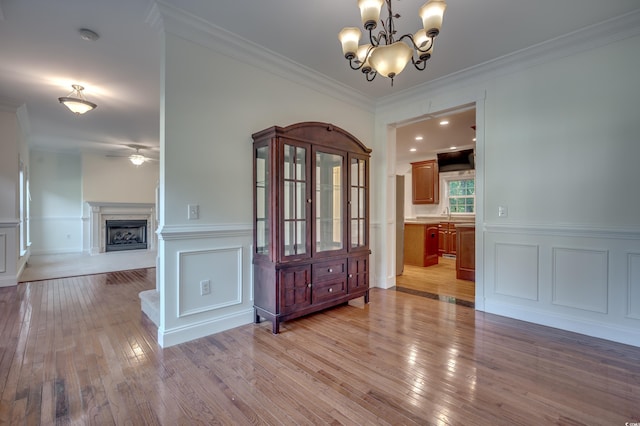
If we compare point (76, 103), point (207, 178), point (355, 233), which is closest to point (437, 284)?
point (355, 233)

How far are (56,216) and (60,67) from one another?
6.19 m

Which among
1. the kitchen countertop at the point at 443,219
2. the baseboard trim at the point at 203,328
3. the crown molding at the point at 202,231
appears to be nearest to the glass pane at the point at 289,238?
the crown molding at the point at 202,231

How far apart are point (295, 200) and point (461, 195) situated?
6.16 meters

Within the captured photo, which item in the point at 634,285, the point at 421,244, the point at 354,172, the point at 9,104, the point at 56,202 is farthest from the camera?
the point at 56,202

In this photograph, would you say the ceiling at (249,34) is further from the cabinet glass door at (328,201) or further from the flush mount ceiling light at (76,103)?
the cabinet glass door at (328,201)

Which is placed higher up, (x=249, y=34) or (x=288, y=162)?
(x=249, y=34)

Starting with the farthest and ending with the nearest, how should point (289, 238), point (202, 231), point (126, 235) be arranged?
point (126, 235) < point (289, 238) < point (202, 231)

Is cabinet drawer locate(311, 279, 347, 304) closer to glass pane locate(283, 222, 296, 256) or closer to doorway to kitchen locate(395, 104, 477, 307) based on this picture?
glass pane locate(283, 222, 296, 256)

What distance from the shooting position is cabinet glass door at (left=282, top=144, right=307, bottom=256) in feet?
9.43

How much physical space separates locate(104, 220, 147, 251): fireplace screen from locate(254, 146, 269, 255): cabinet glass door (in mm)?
7186

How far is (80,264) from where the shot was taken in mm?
6277

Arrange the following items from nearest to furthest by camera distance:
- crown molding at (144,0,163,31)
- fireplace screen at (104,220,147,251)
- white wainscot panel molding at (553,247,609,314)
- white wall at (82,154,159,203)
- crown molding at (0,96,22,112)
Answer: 1. crown molding at (144,0,163,31)
2. white wainscot panel molding at (553,247,609,314)
3. crown molding at (0,96,22,112)
4. white wall at (82,154,159,203)
5. fireplace screen at (104,220,147,251)

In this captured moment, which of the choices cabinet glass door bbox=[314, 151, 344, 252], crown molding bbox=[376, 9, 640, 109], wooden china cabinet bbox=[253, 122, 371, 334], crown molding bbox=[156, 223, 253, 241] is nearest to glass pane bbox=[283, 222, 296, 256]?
wooden china cabinet bbox=[253, 122, 371, 334]

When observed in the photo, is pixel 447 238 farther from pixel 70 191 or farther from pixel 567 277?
pixel 70 191
